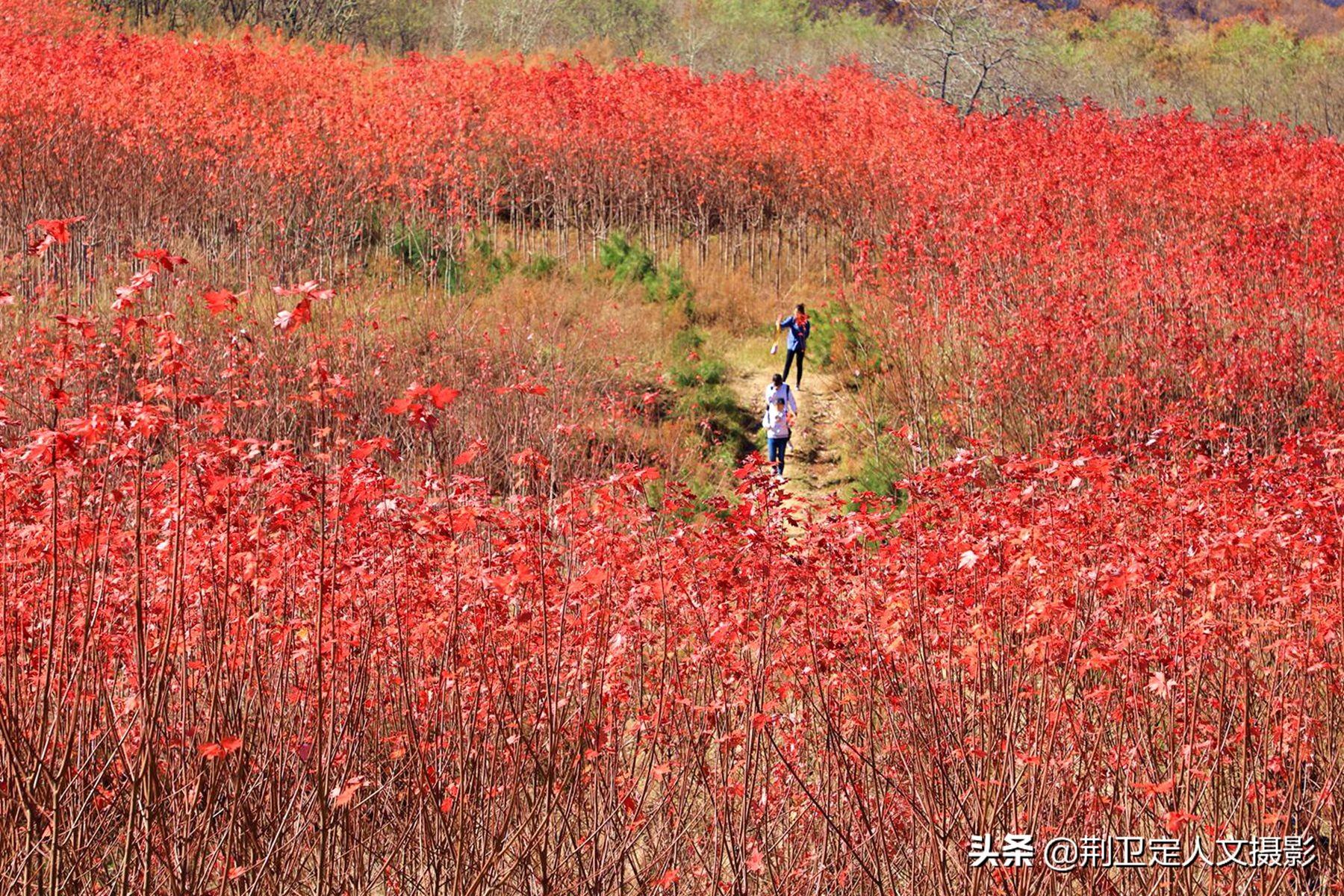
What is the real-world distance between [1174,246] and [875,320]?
330 cm

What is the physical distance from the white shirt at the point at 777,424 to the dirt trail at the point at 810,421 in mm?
880

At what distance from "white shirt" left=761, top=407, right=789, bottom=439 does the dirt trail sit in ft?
2.89

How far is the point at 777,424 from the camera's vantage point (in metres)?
11.2

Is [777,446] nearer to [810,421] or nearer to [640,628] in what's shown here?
[810,421]

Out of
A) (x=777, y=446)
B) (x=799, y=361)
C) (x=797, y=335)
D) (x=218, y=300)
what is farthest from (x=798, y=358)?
(x=218, y=300)

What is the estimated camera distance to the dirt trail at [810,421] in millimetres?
12539

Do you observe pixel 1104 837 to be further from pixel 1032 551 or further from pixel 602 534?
pixel 602 534

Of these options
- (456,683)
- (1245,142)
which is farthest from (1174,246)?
(456,683)

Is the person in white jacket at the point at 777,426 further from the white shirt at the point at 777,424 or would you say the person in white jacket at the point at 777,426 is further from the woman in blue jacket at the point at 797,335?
the woman in blue jacket at the point at 797,335

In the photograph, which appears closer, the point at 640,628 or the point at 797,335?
the point at 640,628

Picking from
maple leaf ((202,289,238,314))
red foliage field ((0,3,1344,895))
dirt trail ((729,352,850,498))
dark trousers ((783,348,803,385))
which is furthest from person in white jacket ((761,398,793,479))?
maple leaf ((202,289,238,314))

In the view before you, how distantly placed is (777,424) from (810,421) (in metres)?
2.44

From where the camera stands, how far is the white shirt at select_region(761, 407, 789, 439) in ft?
36.9

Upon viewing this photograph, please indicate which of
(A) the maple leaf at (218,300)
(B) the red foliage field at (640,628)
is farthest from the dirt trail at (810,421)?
(A) the maple leaf at (218,300)
